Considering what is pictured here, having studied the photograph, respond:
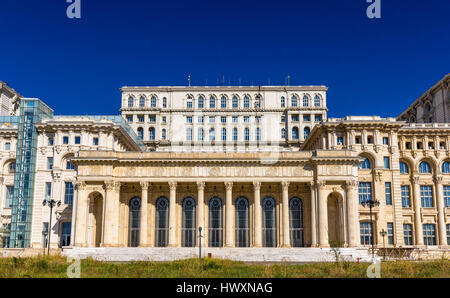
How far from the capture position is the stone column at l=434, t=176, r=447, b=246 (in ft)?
235

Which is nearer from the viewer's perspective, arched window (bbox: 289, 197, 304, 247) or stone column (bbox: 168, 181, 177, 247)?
stone column (bbox: 168, 181, 177, 247)

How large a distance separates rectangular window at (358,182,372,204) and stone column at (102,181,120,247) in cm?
3343

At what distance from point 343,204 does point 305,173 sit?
612 cm

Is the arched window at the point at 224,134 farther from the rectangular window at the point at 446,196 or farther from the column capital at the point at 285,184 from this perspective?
the rectangular window at the point at 446,196

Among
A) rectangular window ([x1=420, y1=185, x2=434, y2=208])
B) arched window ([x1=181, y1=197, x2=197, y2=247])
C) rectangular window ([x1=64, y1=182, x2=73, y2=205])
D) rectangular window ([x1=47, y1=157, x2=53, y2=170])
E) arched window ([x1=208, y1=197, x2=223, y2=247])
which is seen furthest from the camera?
rectangular window ([x1=420, y1=185, x2=434, y2=208])

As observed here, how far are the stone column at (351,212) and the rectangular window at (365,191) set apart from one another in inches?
300

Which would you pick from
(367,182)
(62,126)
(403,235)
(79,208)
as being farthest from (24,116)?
(403,235)

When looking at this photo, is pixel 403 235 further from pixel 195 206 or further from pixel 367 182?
pixel 195 206

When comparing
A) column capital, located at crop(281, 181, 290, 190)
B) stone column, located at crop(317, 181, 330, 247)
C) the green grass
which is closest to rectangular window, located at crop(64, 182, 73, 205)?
column capital, located at crop(281, 181, 290, 190)

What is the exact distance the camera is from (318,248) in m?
56.2

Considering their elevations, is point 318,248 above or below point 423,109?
below

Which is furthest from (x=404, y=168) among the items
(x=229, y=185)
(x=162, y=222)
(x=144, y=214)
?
(x=144, y=214)

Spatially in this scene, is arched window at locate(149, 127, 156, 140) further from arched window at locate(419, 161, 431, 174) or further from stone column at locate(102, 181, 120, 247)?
arched window at locate(419, 161, 431, 174)

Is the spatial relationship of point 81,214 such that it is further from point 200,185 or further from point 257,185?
point 257,185
